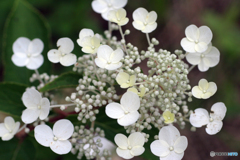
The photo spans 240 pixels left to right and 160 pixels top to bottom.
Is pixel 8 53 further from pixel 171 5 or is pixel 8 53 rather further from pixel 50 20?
pixel 171 5

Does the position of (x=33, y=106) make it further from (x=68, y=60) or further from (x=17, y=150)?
(x=17, y=150)

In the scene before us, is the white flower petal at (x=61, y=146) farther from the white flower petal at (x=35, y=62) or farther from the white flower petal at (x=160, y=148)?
the white flower petal at (x=35, y=62)

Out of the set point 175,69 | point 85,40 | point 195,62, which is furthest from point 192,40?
point 85,40

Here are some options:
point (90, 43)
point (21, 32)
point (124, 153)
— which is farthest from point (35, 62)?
point (124, 153)

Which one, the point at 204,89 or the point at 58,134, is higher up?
the point at 204,89

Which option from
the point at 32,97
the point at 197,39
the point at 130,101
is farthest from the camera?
the point at 197,39

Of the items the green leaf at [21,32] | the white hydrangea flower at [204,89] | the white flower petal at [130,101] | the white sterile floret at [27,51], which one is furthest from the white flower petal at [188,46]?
the green leaf at [21,32]
